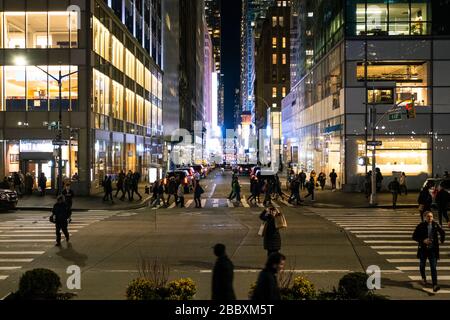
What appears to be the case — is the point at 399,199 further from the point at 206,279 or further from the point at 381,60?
the point at 206,279

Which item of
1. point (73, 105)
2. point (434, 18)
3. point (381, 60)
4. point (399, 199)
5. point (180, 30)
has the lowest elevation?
point (399, 199)

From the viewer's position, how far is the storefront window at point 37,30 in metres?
39.9

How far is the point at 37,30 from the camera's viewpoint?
40.0 meters

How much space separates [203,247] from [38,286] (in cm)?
897

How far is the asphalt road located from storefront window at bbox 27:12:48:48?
15.7 meters

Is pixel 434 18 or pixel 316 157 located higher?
pixel 434 18

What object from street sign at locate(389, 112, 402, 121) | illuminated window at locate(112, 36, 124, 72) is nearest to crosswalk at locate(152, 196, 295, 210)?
street sign at locate(389, 112, 402, 121)

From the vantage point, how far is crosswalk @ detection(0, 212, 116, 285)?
15.6 metres

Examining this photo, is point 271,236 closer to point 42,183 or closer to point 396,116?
point 396,116

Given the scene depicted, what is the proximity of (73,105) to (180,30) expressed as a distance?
72797mm

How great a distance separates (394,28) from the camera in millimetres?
42656

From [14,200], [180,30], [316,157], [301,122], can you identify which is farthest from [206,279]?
[180,30]

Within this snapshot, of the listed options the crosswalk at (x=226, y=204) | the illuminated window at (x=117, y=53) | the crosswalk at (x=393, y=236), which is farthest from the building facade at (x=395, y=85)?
the illuminated window at (x=117, y=53)
